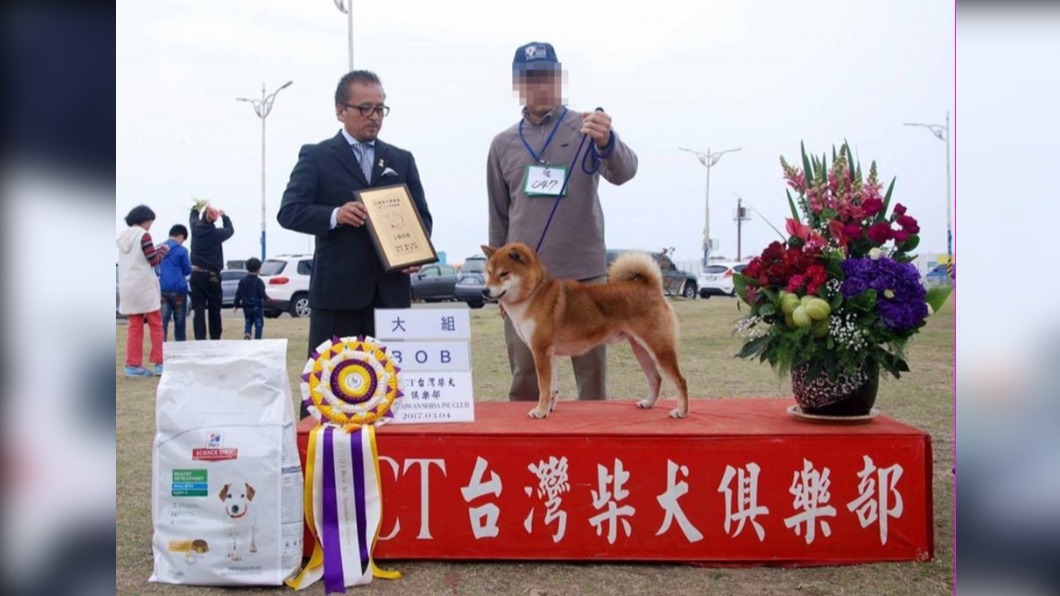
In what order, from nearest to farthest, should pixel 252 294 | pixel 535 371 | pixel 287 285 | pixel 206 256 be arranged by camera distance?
pixel 535 371 < pixel 206 256 < pixel 252 294 < pixel 287 285

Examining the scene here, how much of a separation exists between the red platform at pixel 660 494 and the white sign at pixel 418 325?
0.57 m

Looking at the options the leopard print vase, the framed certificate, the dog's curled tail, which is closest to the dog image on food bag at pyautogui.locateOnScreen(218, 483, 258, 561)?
the framed certificate

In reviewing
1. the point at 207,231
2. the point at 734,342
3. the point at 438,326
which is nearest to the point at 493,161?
the point at 438,326

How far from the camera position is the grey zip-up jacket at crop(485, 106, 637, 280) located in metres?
4.18

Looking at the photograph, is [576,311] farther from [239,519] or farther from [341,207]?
[239,519]

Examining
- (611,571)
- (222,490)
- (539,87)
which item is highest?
(539,87)

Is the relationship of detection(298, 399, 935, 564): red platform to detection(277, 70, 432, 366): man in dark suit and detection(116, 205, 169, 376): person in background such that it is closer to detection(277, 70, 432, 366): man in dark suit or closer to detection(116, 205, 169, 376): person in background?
detection(277, 70, 432, 366): man in dark suit

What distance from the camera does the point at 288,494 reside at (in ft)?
10.1

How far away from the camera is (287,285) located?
20875mm

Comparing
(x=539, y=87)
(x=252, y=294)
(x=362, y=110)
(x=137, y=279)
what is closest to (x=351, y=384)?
(x=362, y=110)

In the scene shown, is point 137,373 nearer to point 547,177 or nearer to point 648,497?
point 547,177

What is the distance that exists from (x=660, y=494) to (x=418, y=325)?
1.34m

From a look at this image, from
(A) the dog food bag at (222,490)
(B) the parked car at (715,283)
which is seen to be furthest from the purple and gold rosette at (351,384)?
(B) the parked car at (715,283)

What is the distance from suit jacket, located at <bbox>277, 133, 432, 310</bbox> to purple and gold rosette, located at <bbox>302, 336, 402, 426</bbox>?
18.2 inches
